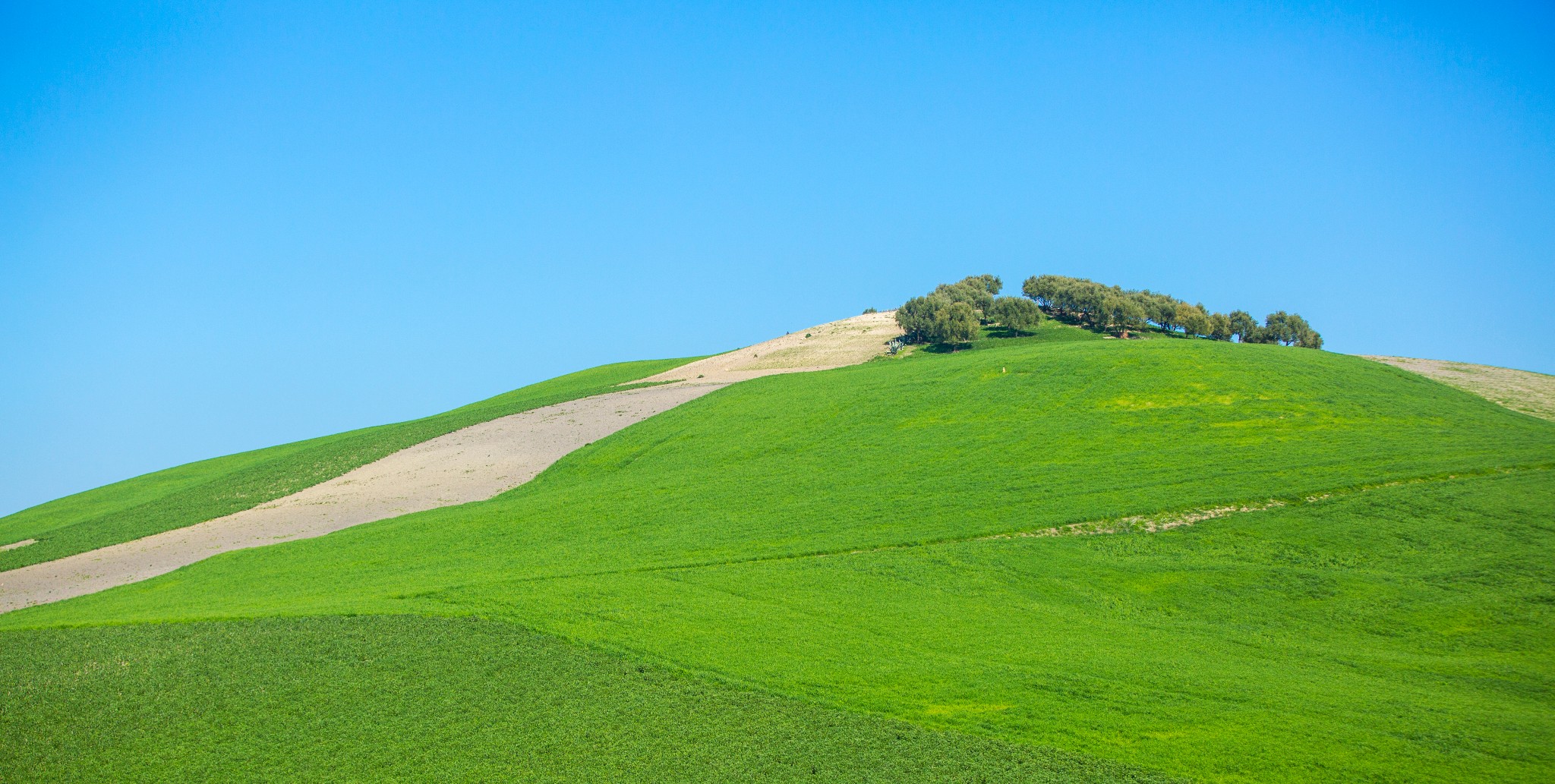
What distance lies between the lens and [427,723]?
71.1 feet

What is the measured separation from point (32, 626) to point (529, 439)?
109 ft

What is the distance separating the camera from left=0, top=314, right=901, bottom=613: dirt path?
138ft

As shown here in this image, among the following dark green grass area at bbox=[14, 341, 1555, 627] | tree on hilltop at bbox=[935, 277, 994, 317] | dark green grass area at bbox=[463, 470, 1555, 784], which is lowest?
dark green grass area at bbox=[463, 470, 1555, 784]

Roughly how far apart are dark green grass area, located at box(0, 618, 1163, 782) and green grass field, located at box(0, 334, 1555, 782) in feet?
1.87

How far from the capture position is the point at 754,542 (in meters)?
36.8

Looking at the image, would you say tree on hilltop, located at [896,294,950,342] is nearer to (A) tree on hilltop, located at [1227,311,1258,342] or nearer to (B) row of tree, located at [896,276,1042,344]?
(B) row of tree, located at [896,276,1042,344]

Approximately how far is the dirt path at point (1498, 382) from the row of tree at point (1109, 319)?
15.6 metres

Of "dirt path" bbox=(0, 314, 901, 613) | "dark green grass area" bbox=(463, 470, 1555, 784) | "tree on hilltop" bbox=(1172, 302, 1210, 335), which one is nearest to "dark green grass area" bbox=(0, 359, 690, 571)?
"dirt path" bbox=(0, 314, 901, 613)

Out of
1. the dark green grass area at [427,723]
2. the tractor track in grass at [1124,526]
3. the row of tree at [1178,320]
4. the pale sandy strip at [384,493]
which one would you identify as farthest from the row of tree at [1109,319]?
the dark green grass area at [427,723]

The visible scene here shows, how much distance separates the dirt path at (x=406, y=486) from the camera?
138 ft

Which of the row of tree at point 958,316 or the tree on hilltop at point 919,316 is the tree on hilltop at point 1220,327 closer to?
the row of tree at point 958,316

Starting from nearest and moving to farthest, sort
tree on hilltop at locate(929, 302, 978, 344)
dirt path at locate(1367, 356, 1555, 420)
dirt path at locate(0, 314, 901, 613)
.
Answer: dirt path at locate(0, 314, 901, 613) < dirt path at locate(1367, 356, 1555, 420) < tree on hilltop at locate(929, 302, 978, 344)

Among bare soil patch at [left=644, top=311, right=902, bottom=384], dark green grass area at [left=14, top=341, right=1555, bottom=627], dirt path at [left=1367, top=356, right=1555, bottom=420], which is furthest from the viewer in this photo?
bare soil patch at [left=644, top=311, right=902, bottom=384]

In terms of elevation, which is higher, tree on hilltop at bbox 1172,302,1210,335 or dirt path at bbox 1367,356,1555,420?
tree on hilltop at bbox 1172,302,1210,335
